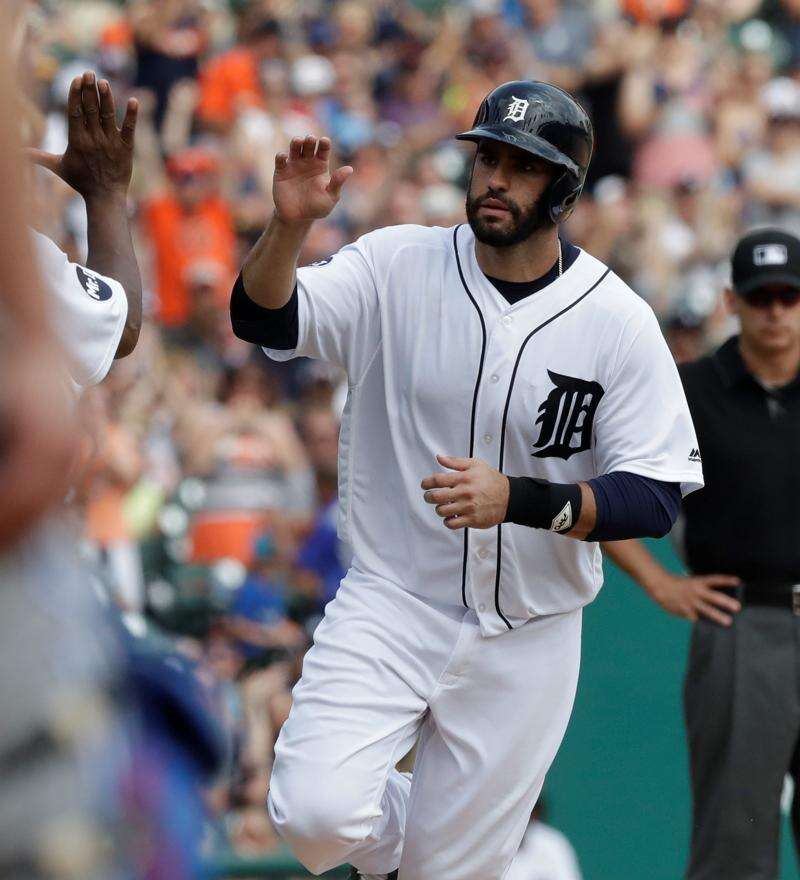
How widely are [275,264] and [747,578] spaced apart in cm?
204

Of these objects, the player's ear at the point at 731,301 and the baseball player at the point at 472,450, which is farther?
the player's ear at the point at 731,301

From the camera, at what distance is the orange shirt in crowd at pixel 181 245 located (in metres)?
9.73

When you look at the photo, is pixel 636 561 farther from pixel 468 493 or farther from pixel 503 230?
pixel 468 493

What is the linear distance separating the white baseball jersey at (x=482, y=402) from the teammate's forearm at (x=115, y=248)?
59 cm

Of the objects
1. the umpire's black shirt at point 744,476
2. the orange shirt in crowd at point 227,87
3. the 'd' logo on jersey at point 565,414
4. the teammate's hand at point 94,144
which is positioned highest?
the orange shirt in crowd at point 227,87

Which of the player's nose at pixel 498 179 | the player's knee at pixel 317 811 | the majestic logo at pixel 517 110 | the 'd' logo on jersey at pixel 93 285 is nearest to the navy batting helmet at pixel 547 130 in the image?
the majestic logo at pixel 517 110

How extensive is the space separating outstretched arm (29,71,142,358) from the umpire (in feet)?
7.32

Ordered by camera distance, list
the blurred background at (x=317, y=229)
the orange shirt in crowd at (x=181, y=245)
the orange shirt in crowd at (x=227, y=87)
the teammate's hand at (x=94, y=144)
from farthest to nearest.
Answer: the orange shirt in crowd at (x=227, y=87) < the orange shirt in crowd at (x=181, y=245) < the blurred background at (x=317, y=229) < the teammate's hand at (x=94, y=144)

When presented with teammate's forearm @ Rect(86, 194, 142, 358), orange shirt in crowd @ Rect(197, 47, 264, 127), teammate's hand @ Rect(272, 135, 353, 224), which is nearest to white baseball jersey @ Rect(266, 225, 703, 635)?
teammate's hand @ Rect(272, 135, 353, 224)

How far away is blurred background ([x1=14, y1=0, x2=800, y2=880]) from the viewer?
6.63 meters

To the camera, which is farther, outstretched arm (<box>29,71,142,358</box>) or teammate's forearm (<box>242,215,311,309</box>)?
teammate's forearm (<box>242,215,311,309</box>)

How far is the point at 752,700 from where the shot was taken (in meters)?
5.28

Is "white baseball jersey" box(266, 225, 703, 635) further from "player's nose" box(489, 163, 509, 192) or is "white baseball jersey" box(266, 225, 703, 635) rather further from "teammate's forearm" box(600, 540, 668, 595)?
"teammate's forearm" box(600, 540, 668, 595)

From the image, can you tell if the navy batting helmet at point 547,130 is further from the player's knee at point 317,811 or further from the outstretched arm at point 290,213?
the player's knee at point 317,811
